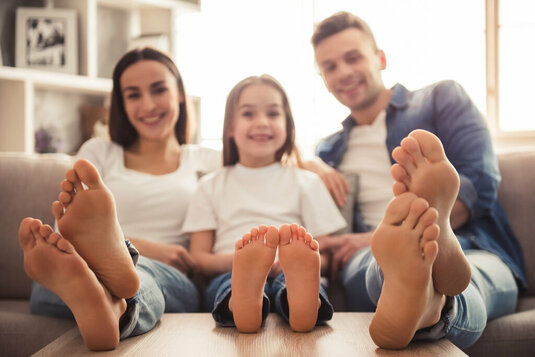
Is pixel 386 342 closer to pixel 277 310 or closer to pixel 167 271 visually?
pixel 277 310

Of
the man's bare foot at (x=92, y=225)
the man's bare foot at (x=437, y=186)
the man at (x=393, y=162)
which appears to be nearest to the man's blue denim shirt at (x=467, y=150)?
the man at (x=393, y=162)

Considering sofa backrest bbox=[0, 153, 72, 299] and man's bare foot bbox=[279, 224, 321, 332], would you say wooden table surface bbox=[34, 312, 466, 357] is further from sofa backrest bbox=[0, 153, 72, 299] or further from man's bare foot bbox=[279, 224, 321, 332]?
sofa backrest bbox=[0, 153, 72, 299]

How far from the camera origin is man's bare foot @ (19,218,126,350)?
0.93 metres

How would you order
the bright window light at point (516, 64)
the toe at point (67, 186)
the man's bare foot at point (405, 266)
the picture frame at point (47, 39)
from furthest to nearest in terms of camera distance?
1. the bright window light at point (516, 64)
2. the picture frame at point (47, 39)
3. the toe at point (67, 186)
4. the man's bare foot at point (405, 266)

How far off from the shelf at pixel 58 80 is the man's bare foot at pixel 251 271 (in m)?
1.87

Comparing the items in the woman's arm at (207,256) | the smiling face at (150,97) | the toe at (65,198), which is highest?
the smiling face at (150,97)

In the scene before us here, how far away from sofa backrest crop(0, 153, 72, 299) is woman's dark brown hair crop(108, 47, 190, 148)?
0.21 m

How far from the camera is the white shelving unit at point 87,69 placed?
102 inches

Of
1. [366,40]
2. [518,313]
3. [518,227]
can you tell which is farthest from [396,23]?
[518,313]

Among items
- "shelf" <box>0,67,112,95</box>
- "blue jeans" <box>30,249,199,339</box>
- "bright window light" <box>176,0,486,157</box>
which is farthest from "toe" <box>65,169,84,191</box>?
"bright window light" <box>176,0,486,157</box>

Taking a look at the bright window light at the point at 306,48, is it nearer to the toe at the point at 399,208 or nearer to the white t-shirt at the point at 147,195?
the white t-shirt at the point at 147,195

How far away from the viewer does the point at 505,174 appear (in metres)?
1.73

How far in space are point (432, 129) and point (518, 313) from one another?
1.80 ft

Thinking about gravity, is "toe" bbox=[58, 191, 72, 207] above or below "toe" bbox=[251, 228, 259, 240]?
above
